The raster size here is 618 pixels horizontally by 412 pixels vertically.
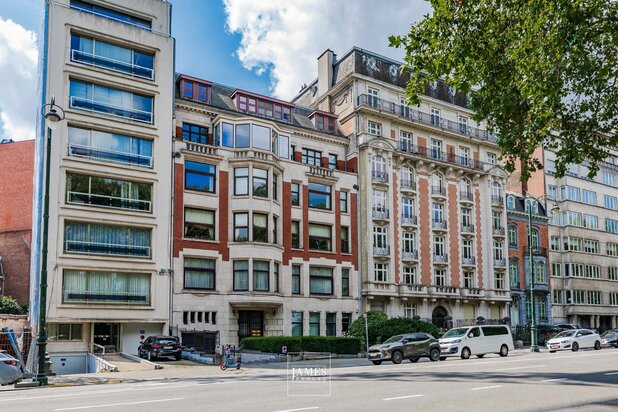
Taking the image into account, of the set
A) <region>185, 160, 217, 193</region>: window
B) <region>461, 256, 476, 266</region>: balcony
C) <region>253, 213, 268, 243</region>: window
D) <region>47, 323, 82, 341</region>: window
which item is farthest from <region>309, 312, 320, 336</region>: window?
<region>47, 323, 82, 341</region>: window

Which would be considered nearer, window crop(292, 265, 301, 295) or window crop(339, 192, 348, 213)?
window crop(292, 265, 301, 295)

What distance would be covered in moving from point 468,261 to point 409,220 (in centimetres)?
701

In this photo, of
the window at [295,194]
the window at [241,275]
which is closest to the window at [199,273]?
the window at [241,275]

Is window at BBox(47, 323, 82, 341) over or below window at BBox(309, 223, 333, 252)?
below

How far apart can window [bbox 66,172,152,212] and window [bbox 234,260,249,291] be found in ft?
22.2

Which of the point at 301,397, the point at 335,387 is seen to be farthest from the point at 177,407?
the point at 335,387

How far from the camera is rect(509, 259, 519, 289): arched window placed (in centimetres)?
5573

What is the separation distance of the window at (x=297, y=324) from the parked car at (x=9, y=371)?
75.5ft

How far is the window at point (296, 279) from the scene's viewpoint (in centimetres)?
4356

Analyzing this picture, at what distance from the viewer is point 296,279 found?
43.8 meters

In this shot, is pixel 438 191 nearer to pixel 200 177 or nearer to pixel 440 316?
pixel 440 316

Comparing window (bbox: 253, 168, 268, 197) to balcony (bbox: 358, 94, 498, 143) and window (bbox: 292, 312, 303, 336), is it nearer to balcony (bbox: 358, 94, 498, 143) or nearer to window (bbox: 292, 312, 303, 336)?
window (bbox: 292, 312, 303, 336)

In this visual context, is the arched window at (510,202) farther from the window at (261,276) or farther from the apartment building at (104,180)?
the apartment building at (104,180)

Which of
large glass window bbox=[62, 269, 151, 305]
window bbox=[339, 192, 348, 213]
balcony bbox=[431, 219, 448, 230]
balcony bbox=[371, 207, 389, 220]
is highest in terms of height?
window bbox=[339, 192, 348, 213]
